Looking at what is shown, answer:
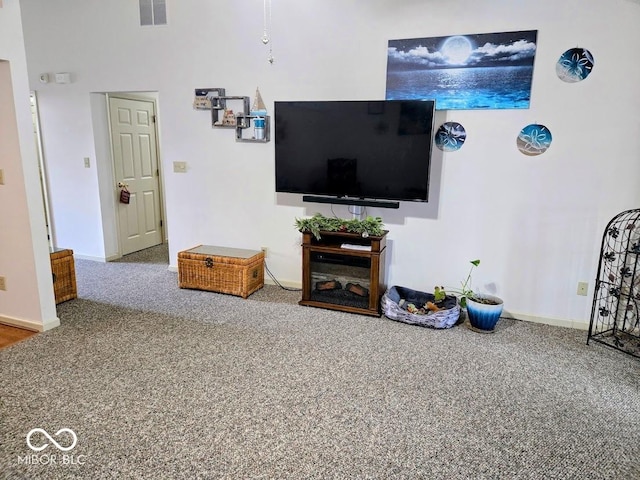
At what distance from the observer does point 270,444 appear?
6.81 feet

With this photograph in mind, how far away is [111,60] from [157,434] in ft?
13.2

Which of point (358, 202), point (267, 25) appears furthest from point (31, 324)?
point (267, 25)

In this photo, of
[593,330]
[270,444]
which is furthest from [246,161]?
[593,330]

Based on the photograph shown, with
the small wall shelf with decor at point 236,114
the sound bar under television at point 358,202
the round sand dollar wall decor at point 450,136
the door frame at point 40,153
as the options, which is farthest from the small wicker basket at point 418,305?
the door frame at point 40,153

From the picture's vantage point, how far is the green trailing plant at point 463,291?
3523mm

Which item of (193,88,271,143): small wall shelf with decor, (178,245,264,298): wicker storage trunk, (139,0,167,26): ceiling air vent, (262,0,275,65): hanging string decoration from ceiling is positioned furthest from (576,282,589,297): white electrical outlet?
(139,0,167,26): ceiling air vent

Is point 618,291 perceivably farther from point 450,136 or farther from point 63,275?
point 63,275

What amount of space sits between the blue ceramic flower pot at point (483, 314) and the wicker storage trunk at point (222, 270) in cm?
196

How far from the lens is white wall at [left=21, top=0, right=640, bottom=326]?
3203 millimetres

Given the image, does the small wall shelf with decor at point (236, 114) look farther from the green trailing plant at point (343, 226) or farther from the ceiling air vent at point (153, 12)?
the green trailing plant at point (343, 226)

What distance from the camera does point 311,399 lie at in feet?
8.01

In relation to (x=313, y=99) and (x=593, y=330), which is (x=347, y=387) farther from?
(x=313, y=99)

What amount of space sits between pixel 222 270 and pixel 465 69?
270 centimetres
